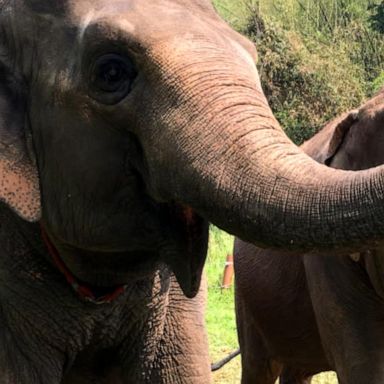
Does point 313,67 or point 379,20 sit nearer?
point 313,67

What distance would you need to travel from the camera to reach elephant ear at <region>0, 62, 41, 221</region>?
245 cm

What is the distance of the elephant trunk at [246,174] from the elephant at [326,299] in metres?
1.01

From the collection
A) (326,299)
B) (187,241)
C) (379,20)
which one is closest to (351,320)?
(326,299)

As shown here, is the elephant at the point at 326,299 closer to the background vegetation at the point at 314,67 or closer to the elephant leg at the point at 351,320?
the elephant leg at the point at 351,320

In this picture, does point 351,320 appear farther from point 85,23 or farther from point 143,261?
point 85,23

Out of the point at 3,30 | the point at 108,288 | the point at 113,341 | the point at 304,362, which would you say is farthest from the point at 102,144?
the point at 304,362

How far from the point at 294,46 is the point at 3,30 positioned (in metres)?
17.6

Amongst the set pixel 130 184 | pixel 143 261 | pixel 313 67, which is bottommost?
pixel 313 67

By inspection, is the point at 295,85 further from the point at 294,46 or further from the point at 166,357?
the point at 166,357

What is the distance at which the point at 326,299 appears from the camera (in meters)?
3.91

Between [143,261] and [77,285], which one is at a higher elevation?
[143,261]

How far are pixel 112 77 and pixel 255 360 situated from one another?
3.12 m

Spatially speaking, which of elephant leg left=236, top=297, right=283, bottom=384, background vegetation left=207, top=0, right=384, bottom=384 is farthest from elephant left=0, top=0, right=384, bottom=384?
background vegetation left=207, top=0, right=384, bottom=384

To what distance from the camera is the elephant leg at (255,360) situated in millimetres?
5117
